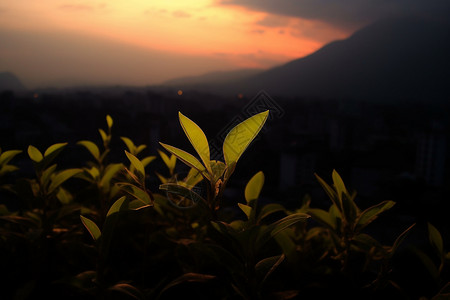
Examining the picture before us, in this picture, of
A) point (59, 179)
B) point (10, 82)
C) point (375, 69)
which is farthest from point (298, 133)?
point (10, 82)

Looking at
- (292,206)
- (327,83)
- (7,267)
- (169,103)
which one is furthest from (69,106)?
(327,83)

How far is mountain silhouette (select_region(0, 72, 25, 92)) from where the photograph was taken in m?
1.52

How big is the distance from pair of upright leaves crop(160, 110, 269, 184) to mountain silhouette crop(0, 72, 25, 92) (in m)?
1.48

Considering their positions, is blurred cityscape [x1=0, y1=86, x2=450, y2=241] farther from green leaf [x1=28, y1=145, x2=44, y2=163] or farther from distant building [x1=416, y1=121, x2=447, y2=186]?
green leaf [x1=28, y1=145, x2=44, y2=163]

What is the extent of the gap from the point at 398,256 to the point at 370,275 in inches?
7.9

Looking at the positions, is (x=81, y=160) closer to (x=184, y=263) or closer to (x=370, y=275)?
(x=184, y=263)

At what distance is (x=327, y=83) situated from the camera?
1.88 meters

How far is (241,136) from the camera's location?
1.39 ft

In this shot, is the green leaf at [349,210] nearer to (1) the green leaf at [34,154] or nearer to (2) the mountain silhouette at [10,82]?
(1) the green leaf at [34,154]

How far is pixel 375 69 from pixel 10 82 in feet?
6.32

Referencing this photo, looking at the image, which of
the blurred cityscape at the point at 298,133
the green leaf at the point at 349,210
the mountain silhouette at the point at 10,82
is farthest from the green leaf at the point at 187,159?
the mountain silhouette at the point at 10,82

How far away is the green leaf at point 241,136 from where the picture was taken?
0.42 metres

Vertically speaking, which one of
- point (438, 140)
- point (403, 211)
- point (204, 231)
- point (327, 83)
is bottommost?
point (403, 211)

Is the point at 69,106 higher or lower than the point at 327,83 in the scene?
lower
